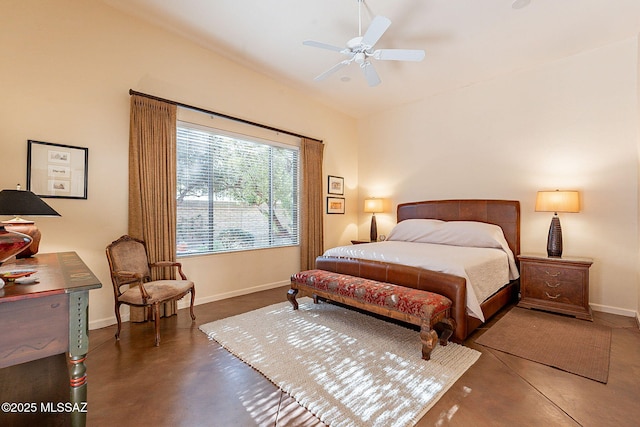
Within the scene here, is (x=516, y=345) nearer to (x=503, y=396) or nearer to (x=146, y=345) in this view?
(x=503, y=396)

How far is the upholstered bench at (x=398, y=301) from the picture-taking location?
7.37ft

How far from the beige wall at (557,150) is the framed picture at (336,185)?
1.29 metres

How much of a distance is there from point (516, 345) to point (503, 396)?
89 centimetres

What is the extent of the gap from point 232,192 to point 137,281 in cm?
180

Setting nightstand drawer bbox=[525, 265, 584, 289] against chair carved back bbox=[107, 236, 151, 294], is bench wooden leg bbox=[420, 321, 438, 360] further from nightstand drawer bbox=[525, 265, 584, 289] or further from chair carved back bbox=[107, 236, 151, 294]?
chair carved back bbox=[107, 236, 151, 294]

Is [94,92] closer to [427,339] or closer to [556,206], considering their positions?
[427,339]

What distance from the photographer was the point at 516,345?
2.52 metres

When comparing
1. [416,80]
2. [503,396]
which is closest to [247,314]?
[503,396]

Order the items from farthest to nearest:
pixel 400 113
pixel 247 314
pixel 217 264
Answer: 1. pixel 400 113
2. pixel 217 264
3. pixel 247 314

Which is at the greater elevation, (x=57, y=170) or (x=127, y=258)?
(x=57, y=170)

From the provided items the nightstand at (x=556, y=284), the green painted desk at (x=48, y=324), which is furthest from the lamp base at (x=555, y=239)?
the green painted desk at (x=48, y=324)

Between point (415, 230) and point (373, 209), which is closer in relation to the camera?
point (415, 230)

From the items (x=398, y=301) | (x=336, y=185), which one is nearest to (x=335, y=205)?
(x=336, y=185)

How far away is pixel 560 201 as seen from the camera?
339cm
